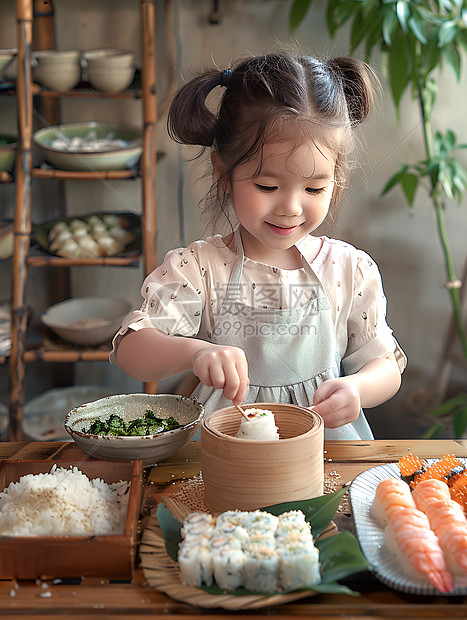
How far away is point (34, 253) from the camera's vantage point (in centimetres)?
213

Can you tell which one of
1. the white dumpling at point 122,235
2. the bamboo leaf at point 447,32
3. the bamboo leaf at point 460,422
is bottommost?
the bamboo leaf at point 460,422

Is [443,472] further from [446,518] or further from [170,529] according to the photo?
[170,529]

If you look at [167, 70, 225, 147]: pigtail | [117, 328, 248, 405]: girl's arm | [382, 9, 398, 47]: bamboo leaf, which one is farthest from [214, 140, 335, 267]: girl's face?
[382, 9, 398, 47]: bamboo leaf

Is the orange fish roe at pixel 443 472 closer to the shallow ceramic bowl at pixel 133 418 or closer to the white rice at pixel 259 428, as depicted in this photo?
the white rice at pixel 259 428

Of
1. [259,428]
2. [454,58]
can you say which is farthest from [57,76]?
[259,428]

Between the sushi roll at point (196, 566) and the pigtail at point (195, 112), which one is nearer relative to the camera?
the sushi roll at point (196, 566)

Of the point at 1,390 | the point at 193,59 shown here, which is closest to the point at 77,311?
the point at 1,390

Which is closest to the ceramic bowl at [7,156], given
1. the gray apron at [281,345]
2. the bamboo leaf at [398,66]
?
the gray apron at [281,345]

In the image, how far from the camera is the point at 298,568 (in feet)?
2.07

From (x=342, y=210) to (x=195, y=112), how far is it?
124cm

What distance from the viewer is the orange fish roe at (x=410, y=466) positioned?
0.89 metres

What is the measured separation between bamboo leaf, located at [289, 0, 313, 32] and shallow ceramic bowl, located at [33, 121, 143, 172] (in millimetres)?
649

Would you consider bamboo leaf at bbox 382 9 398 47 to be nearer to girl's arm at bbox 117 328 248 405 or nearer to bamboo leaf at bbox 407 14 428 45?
bamboo leaf at bbox 407 14 428 45

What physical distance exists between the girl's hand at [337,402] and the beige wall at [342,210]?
49.7 inches
